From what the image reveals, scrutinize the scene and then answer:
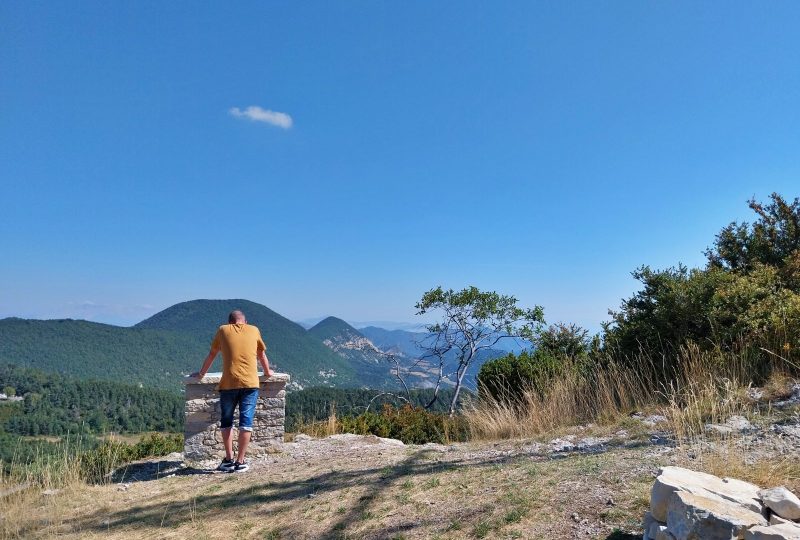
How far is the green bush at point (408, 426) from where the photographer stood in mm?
9367

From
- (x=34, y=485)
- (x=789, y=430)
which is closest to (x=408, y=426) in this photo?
(x=34, y=485)

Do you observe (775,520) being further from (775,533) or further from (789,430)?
(789,430)

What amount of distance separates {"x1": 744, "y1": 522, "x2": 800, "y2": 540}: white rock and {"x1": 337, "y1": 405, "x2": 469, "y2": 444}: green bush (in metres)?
6.85

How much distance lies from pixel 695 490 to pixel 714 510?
0.23 m

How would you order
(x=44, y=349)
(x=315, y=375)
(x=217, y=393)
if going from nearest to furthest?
1. (x=217, y=393)
2. (x=44, y=349)
3. (x=315, y=375)

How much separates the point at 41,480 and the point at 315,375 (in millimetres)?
155446

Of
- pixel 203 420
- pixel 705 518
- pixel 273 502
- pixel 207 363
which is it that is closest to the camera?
pixel 705 518

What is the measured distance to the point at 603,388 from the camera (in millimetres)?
7355

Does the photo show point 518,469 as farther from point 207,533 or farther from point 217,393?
point 217,393

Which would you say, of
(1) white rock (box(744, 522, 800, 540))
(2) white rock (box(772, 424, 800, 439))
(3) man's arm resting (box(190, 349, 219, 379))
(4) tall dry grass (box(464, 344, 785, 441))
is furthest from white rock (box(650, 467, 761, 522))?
(3) man's arm resting (box(190, 349, 219, 379))

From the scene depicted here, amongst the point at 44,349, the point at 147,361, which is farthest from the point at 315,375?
the point at 44,349

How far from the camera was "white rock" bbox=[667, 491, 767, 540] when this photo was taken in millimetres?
2291

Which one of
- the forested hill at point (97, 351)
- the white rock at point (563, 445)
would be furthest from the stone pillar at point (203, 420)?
the forested hill at point (97, 351)

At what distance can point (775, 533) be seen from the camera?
2.12 metres
